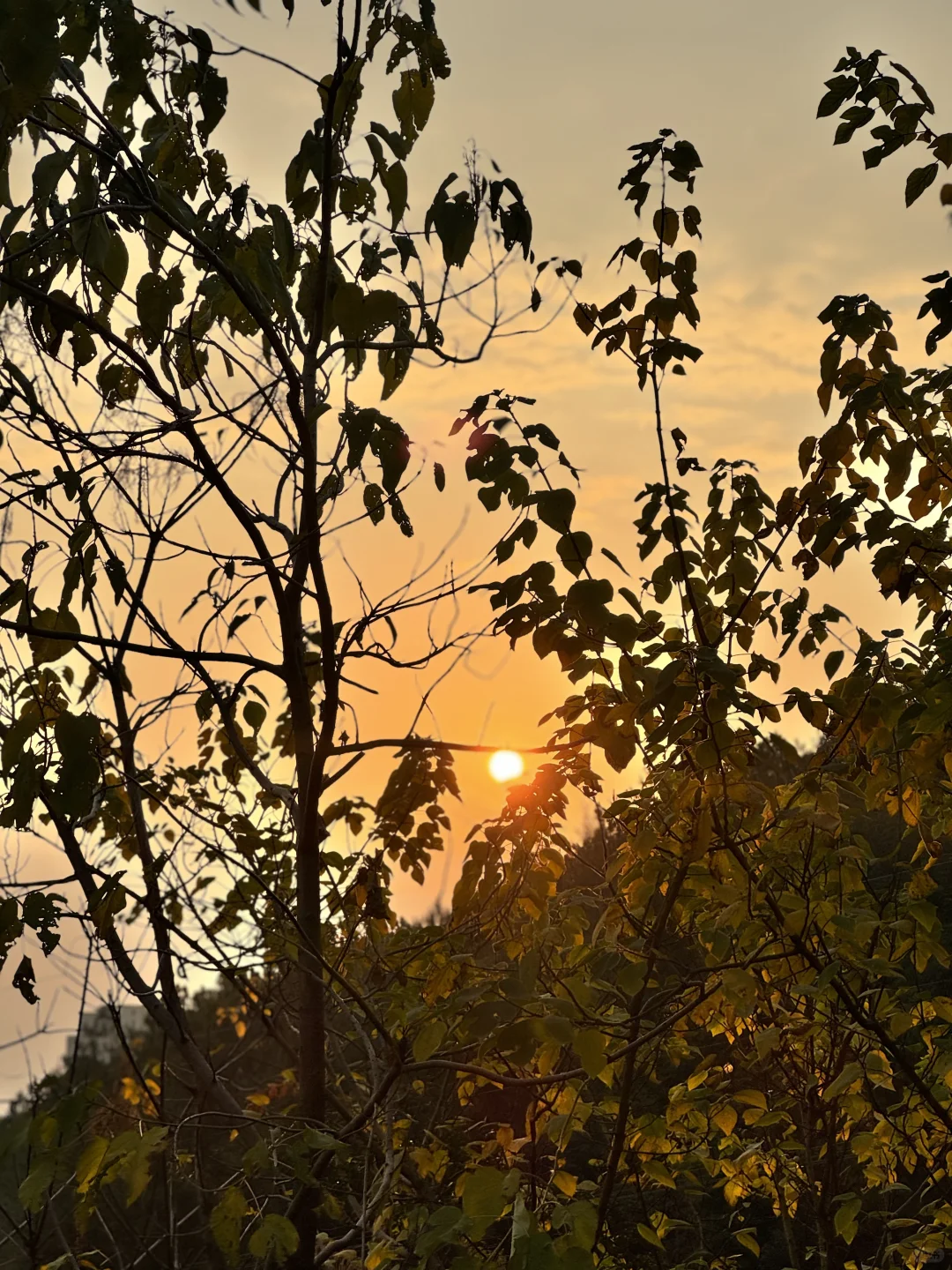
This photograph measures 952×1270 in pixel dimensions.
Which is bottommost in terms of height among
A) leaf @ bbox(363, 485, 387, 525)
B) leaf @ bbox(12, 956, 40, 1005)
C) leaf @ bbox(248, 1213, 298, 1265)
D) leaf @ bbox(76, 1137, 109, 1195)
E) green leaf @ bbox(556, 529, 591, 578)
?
leaf @ bbox(248, 1213, 298, 1265)

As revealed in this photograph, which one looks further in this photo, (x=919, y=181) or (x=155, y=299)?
(x=919, y=181)

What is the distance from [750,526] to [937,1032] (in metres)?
1.84

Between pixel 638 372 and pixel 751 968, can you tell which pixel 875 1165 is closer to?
pixel 751 968

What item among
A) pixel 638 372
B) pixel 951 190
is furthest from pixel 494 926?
pixel 951 190

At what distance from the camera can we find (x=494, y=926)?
291 centimetres

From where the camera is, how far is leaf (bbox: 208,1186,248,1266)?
1747 millimetres

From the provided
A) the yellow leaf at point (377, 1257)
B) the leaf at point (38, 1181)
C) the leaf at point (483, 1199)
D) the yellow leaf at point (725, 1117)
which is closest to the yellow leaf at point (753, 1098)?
the yellow leaf at point (725, 1117)

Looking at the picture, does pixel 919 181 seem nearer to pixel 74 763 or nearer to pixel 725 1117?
pixel 74 763

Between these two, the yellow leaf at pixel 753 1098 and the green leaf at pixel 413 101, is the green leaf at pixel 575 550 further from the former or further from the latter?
the yellow leaf at pixel 753 1098

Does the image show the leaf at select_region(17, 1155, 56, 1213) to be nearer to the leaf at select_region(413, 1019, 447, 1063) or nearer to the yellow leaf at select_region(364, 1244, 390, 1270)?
the leaf at select_region(413, 1019, 447, 1063)

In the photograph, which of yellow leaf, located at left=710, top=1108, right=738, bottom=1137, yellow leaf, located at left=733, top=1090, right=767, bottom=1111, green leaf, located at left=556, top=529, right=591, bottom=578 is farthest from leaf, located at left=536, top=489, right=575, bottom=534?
yellow leaf, located at left=710, top=1108, right=738, bottom=1137

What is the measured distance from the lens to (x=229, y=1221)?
1.77 metres

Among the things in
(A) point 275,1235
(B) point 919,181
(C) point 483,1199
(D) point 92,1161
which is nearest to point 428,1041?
(C) point 483,1199

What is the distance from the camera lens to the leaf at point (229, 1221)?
1.75m
